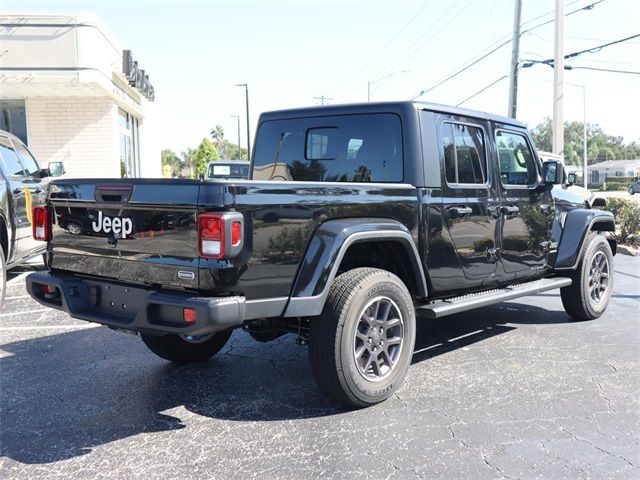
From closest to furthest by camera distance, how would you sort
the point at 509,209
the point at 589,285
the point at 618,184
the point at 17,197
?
the point at 509,209 < the point at 589,285 < the point at 17,197 < the point at 618,184

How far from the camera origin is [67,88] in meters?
14.8

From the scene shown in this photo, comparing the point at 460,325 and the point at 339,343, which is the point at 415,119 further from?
the point at 460,325

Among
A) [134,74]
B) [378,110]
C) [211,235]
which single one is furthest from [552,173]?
[134,74]

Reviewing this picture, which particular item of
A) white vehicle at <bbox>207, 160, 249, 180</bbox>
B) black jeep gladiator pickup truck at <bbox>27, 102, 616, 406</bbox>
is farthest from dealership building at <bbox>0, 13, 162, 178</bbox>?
black jeep gladiator pickup truck at <bbox>27, 102, 616, 406</bbox>

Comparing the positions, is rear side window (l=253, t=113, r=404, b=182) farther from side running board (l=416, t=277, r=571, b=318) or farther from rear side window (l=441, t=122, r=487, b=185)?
side running board (l=416, t=277, r=571, b=318)

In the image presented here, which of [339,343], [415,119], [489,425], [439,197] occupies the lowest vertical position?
[489,425]

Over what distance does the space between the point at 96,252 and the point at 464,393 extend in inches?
102

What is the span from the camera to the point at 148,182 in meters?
3.34

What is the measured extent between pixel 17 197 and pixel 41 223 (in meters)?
3.21

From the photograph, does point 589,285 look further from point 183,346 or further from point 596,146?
point 596,146

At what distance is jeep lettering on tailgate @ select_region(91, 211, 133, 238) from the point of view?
11.3 feet

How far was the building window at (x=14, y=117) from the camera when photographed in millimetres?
15891

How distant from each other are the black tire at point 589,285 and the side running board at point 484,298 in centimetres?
28

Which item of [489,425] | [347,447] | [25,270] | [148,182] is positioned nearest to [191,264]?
[148,182]
